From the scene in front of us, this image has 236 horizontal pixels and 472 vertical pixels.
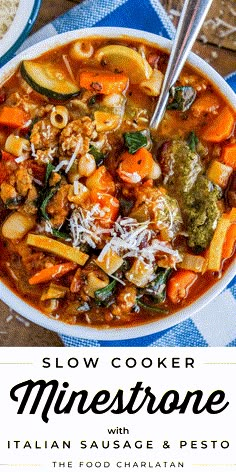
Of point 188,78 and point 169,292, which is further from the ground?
point 188,78

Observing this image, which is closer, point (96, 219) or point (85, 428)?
point (96, 219)

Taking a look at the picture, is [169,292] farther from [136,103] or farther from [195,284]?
[136,103]

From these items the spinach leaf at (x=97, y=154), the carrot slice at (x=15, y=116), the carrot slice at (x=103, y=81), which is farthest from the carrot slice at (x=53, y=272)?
the carrot slice at (x=103, y=81)

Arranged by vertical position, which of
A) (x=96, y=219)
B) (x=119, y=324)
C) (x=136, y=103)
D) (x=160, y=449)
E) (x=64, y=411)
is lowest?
(x=160, y=449)

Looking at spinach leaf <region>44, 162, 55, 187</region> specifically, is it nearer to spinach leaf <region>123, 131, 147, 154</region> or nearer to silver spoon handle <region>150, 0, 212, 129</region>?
spinach leaf <region>123, 131, 147, 154</region>

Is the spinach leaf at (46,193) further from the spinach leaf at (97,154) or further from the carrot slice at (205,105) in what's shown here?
the carrot slice at (205,105)

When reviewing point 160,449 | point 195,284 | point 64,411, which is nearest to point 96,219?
point 195,284

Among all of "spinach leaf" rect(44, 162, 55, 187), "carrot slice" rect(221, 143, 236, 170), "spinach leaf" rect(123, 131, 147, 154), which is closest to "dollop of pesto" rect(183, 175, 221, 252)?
"carrot slice" rect(221, 143, 236, 170)
